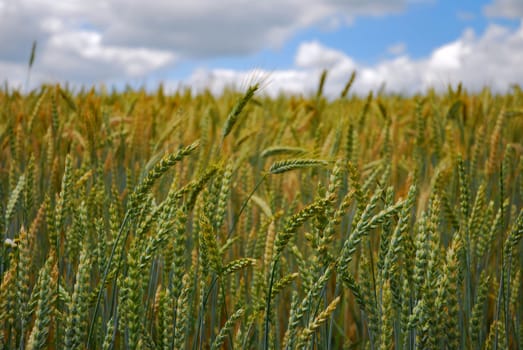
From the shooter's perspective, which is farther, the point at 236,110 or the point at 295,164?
the point at 236,110

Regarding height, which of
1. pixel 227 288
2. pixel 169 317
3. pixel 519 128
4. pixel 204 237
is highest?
pixel 519 128

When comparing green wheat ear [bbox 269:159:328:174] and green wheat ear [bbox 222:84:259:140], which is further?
green wheat ear [bbox 222:84:259:140]

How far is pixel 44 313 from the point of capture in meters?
0.83

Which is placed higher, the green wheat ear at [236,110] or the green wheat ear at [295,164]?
the green wheat ear at [236,110]

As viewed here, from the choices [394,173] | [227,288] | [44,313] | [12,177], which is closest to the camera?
[44,313]

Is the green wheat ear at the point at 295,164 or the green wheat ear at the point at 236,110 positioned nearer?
the green wheat ear at the point at 295,164

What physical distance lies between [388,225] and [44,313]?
52cm

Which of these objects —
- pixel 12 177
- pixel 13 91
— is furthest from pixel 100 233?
pixel 13 91

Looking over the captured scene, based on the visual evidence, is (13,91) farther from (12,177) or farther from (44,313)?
(44,313)

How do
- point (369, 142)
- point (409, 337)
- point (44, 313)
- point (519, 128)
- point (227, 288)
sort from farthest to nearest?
point (519, 128) → point (369, 142) → point (227, 288) → point (409, 337) → point (44, 313)

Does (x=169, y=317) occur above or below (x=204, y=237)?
below

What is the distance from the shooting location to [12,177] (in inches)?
64.4

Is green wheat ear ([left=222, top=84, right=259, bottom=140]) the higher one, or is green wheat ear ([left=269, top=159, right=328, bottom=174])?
green wheat ear ([left=222, top=84, right=259, bottom=140])

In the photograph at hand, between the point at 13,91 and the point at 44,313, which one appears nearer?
the point at 44,313
